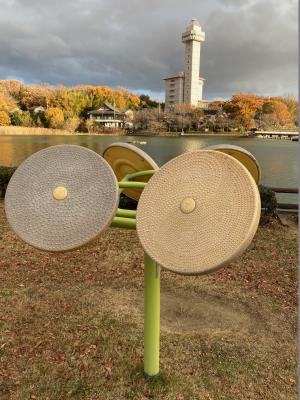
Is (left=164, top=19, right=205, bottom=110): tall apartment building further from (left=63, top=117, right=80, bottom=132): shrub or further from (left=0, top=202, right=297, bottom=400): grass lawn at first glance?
(left=0, top=202, right=297, bottom=400): grass lawn

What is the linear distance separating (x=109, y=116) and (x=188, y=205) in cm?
8383

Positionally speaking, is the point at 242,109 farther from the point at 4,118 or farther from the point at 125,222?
the point at 125,222

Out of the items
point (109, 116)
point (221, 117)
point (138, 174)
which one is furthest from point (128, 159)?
point (109, 116)

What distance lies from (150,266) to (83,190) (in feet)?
3.03

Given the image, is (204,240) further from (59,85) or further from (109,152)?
(59,85)

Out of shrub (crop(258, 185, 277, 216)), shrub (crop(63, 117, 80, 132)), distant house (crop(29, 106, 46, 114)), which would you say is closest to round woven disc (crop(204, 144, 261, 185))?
shrub (crop(258, 185, 277, 216))

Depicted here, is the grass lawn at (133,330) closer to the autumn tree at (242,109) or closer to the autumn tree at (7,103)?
the autumn tree at (7,103)

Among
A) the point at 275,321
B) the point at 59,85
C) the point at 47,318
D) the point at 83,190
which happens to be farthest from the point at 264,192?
the point at 59,85

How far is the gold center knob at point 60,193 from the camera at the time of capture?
2906mm

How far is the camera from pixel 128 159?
4180mm

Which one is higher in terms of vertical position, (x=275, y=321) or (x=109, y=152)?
(x=109, y=152)

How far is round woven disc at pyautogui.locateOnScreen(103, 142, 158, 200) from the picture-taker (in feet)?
12.6

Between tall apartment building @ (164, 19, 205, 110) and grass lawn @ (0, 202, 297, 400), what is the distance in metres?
111

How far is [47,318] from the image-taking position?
14.7 ft
